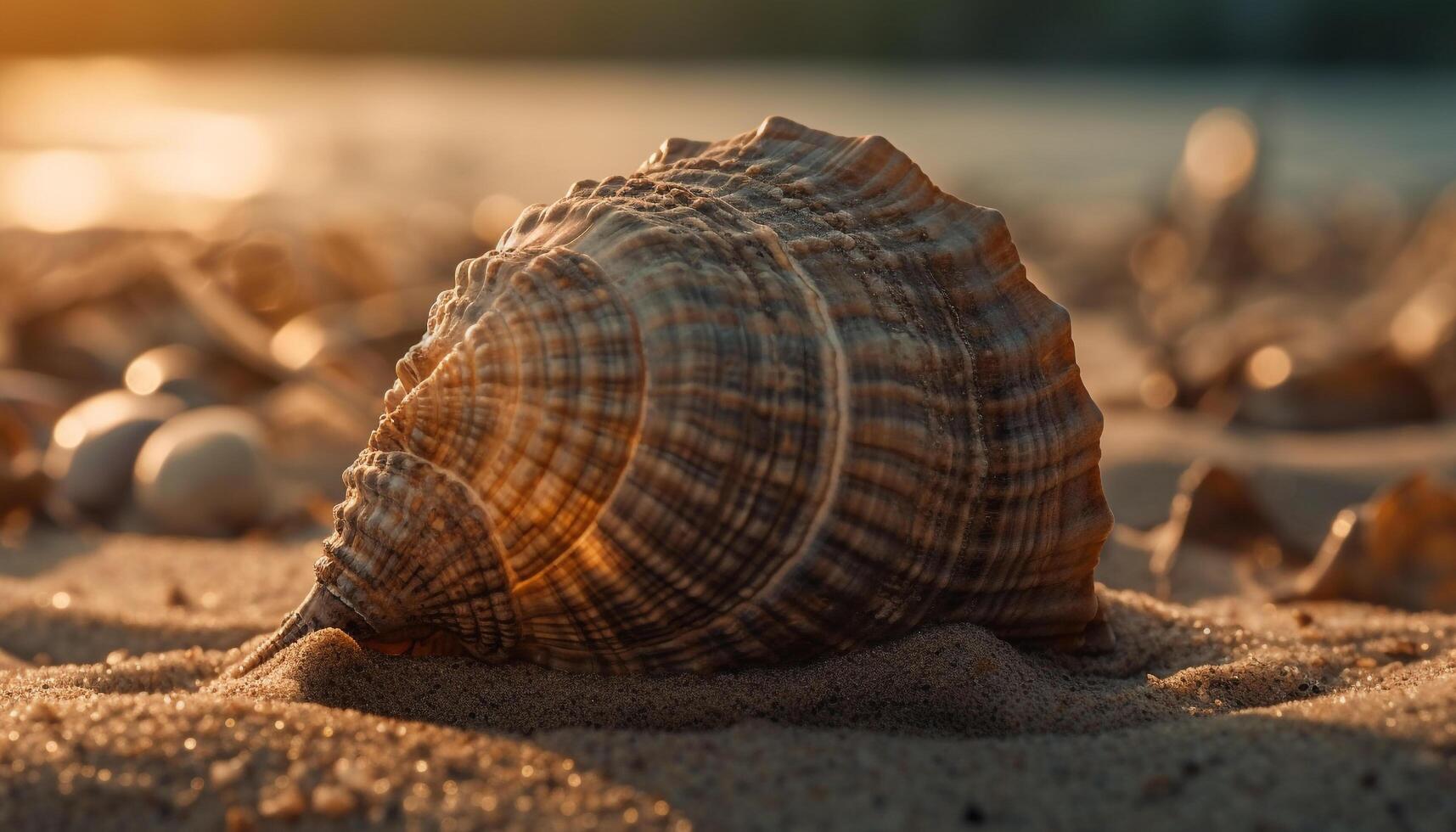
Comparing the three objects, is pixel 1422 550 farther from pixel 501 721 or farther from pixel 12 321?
pixel 12 321

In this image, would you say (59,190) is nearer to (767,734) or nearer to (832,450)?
(832,450)

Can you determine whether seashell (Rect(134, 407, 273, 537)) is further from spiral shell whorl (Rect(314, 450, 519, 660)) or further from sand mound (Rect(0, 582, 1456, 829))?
spiral shell whorl (Rect(314, 450, 519, 660))

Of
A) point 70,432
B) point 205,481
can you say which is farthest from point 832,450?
point 70,432

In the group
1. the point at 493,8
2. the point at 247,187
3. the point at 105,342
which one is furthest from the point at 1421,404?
the point at 493,8

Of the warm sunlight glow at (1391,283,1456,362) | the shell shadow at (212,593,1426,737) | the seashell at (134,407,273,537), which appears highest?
the shell shadow at (212,593,1426,737)

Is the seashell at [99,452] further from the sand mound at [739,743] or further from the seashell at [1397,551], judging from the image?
the seashell at [1397,551]

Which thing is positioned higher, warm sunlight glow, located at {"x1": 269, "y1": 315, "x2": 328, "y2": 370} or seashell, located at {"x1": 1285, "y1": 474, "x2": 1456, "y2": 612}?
warm sunlight glow, located at {"x1": 269, "y1": 315, "x2": 328, "y2": 370}

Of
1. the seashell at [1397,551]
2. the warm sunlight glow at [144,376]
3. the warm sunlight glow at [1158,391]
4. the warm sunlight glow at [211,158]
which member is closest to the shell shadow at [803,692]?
the seashell at [1397,551]

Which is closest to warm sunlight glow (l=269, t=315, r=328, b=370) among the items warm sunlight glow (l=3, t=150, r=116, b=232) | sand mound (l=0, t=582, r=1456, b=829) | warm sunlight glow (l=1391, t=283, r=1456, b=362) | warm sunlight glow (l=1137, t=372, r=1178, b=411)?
sand mound (l=0, t=582, r=1456, b=829)
